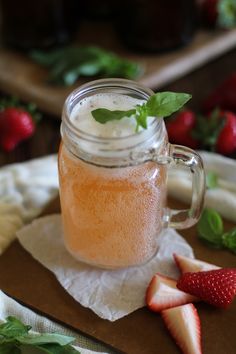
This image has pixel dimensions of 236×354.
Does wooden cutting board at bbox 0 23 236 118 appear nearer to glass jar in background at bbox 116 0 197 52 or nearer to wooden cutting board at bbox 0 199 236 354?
glass jar in background at bbox 116 0 197 52

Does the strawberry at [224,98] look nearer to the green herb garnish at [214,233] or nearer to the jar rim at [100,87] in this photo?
the green herb garnish at [214,233]

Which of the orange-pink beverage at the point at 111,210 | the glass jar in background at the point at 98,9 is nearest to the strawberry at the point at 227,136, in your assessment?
the orange-pink beverage at the point at 111,210

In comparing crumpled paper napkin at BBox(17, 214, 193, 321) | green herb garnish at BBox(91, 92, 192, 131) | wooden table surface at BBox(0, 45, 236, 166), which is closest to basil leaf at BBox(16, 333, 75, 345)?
crumpled paper napkin at BBox(17, 214, 193, 321)

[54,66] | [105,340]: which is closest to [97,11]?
[54,66]

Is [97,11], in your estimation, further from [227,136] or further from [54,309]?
[54,309]

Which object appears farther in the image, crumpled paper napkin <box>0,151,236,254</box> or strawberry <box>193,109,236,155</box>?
strawberry <box>193,109,236,155</box>

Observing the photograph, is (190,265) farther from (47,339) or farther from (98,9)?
(98,9)

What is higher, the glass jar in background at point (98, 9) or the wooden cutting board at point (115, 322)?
the glass jar in background at point (98, 9)
